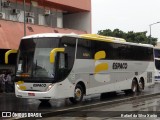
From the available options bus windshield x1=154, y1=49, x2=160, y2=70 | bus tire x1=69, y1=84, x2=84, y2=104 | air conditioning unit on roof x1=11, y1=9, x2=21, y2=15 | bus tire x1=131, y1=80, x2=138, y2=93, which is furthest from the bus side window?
bus windshield x1=154, y1=49, x2=160, y2=70

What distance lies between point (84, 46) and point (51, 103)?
3.03 metres

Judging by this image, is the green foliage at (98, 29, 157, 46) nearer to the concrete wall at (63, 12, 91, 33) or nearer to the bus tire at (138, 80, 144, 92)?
the concrete wall at (63, 12, 91, 33)

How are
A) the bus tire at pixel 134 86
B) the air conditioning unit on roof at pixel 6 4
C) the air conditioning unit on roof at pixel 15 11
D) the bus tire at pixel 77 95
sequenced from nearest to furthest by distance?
the bus tire at pixel 77 95
the bus tire at pixel 134 86
the air conditioning unit on roof at pixel 6 4
the air conditioning unit on roof at pixel 15 11

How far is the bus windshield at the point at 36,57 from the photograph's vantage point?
1672 centimetres

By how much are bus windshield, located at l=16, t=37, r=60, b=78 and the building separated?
941 cm

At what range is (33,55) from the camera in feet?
56.0

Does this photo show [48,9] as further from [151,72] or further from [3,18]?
[151,72]

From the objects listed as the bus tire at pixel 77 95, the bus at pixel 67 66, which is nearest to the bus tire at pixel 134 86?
the bus at pixel 67 66

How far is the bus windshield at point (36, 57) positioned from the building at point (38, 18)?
941cm

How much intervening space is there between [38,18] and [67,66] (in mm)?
17207

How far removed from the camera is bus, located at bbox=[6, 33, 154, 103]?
1669 centimetres

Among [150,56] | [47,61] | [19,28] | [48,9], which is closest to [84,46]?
[47,61]

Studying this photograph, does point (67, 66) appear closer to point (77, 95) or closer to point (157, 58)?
point (77, 95)

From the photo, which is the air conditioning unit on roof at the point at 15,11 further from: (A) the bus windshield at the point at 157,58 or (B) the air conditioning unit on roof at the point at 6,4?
(A) the bus windshield at the point at 157,58
